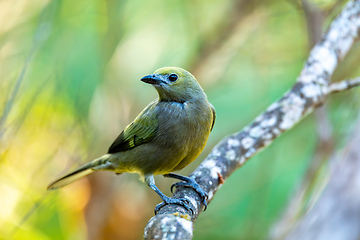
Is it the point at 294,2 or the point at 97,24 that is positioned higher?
the point at 97,24

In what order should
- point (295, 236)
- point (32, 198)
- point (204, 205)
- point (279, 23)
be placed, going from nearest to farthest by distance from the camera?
point (295, 236) → point (204, 205) → point (32, 198) → point (279, 23)

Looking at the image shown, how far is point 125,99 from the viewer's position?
18.5 feet

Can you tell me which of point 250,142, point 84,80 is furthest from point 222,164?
point 84,80

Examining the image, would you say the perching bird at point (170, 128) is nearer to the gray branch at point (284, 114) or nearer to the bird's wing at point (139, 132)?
the bird's wing at point (139, 132)

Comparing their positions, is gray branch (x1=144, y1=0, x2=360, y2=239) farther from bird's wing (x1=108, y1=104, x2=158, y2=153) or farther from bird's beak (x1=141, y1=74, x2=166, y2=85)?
bird's beak (x1=141, y1=74, x2=166, y2=85)

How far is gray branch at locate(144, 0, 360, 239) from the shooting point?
291 cm

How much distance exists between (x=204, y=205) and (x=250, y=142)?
1.83ft

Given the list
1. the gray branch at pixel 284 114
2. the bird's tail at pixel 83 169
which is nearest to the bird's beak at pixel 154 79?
the gray branch at pixel 284 114

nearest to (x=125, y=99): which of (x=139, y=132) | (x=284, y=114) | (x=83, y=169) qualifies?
(x=83, y=169)

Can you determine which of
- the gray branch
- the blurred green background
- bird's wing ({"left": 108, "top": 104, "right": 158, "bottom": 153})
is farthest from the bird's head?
the blurred green background

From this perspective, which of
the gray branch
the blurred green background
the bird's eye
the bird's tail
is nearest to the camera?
the gray branch

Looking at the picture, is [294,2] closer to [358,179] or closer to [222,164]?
[222,164]

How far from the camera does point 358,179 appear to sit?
2262 mm

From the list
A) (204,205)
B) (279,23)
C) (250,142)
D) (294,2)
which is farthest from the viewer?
(279,23)
